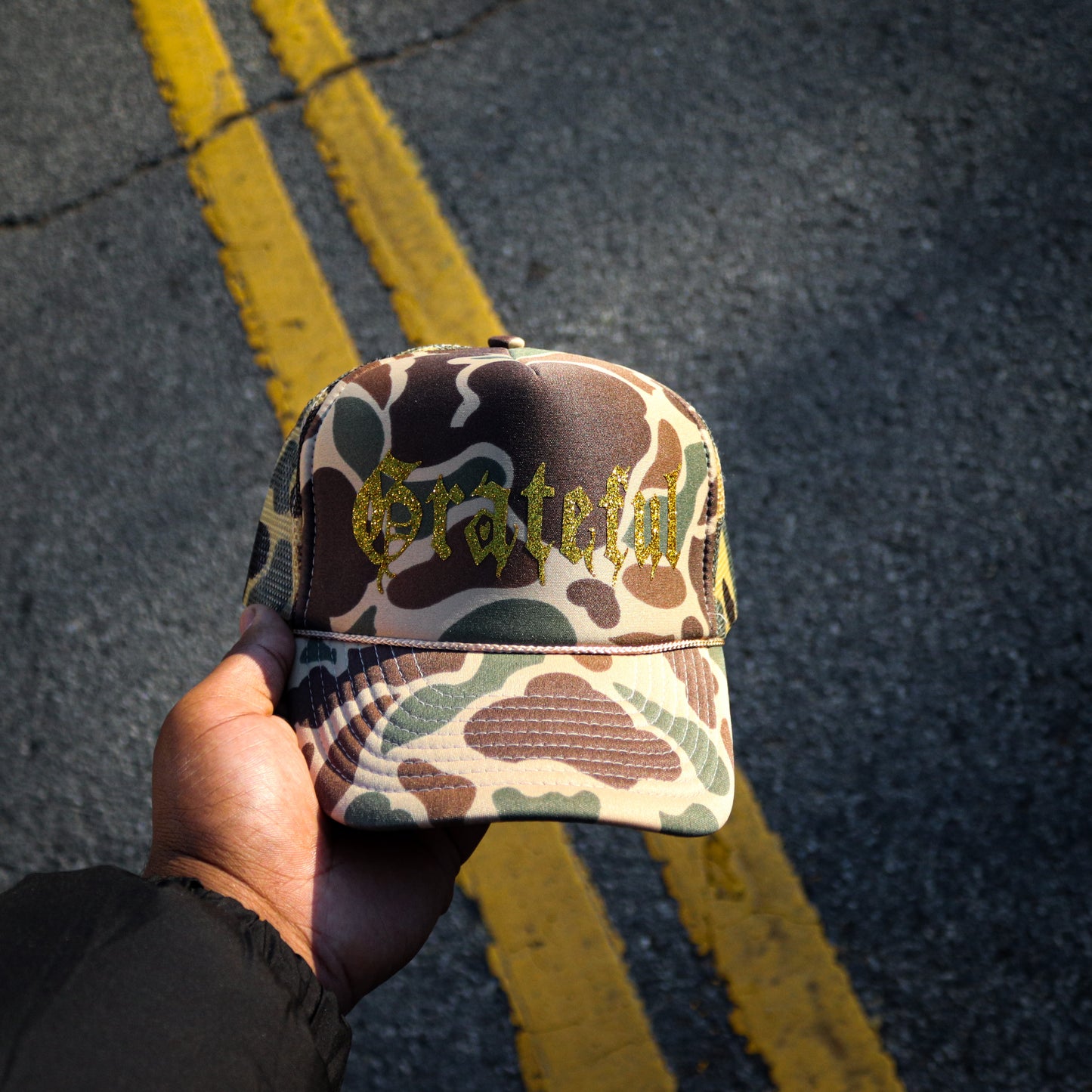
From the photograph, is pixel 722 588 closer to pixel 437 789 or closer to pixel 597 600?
pixel 597 600

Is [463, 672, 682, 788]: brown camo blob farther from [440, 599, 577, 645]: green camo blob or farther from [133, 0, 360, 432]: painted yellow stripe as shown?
[133, 0, 360, 432]: painted yellow stripe

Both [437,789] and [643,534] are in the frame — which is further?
[643,534]

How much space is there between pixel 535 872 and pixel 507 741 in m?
0.94

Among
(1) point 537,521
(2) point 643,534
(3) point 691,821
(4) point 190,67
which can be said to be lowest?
(3) point 691,821

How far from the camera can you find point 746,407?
2.27 meters

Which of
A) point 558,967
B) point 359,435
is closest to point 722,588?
point 359,435

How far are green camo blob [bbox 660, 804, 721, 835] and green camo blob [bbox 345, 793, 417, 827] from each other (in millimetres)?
347

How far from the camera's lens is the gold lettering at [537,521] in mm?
1264

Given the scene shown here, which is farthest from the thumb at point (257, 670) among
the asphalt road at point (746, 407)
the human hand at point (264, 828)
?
the asphalt road at point (746, 407)

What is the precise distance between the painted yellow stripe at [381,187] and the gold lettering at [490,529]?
1.16 metres

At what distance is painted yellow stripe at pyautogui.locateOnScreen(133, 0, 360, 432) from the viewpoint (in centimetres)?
236

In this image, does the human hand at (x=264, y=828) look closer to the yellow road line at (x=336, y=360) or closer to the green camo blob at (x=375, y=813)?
the green camo blob at (x=375, y=813)

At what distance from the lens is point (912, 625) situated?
2.11 metres

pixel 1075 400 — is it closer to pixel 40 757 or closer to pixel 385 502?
pixel 385 502
